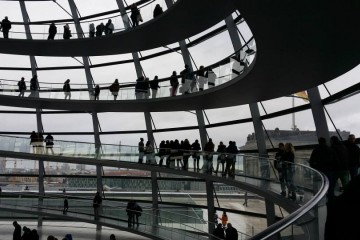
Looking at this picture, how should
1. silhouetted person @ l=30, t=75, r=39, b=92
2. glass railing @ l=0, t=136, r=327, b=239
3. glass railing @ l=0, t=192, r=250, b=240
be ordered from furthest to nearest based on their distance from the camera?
silhouetted person @ l=30, t=75, r=39, b=92 → glass railing @ l=0, t=192, r=250, b=240 → glass railing @ l=0, t=136, r=327, b=239

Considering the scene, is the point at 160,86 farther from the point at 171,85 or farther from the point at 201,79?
the point at 201,79

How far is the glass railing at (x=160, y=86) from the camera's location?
1670cm

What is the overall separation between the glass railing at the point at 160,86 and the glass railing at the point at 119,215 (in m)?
6.46

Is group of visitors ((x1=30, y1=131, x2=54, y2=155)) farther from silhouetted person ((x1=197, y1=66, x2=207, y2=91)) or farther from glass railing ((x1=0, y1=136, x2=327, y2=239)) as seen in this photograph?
silhouetted person ((x1=197, y1=66, x2=207, y2=91))

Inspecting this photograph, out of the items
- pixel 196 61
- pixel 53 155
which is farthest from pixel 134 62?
pixel 53 155

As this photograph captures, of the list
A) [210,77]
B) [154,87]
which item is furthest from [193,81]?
Result: [154,87]

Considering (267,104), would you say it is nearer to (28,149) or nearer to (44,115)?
(28,149)

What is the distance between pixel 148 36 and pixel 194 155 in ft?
21.4

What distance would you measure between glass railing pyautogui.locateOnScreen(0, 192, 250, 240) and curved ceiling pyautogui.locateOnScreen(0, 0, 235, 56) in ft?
30.1

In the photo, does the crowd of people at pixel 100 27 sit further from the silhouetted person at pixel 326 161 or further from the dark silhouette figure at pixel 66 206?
the silhouetted person at pixel 326 161

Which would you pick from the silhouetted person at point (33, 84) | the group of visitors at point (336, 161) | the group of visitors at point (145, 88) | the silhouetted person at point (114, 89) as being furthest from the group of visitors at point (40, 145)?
the group of visitors at point (336, 161)

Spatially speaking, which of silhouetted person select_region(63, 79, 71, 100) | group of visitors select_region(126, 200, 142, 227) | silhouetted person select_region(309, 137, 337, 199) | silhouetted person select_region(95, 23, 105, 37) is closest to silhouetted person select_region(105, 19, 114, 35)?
silhouetted person select_region(95, 23, 105, 37)

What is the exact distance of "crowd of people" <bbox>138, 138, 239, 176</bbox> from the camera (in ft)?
62.1

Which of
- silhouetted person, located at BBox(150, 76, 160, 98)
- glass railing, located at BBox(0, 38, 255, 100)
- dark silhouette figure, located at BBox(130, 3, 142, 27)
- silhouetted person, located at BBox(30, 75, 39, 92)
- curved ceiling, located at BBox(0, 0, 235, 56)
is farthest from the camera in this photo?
silhouetted person, located at BBox(30, 75, 39, 92)
